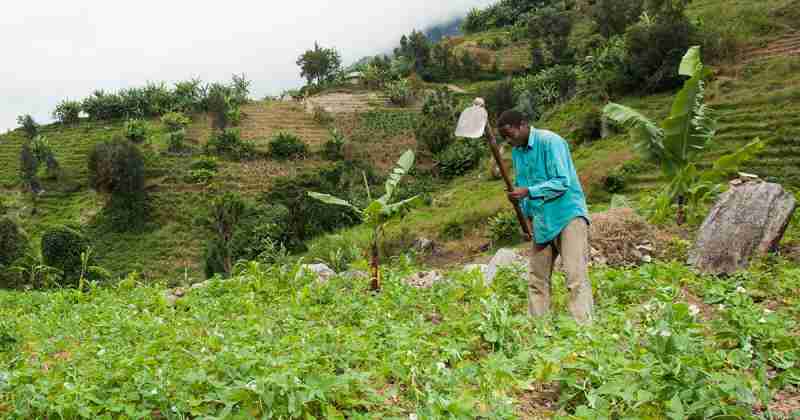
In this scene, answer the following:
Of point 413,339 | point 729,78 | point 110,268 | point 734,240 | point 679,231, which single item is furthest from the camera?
point 110,268

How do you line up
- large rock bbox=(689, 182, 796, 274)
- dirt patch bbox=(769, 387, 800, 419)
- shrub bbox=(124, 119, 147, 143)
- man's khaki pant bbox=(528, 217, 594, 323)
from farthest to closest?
shrub bbox=(124, 119, 147, 143) < large rock bbox=(689, 182, 796, 274) < man's khaki pant bbox=(528, 217, 594, 323) < dirt patch bbox=(769, 387, 800, 419)

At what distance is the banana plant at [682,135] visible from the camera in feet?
29.0

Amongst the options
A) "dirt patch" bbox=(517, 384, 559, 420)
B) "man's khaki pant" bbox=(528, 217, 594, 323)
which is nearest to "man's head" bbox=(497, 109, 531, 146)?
"man's khaki pant" bbox=(528, 217, 594, 323)

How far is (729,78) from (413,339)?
27.1 meters

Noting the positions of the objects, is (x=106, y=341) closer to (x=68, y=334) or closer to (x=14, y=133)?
(x=68, y=334)

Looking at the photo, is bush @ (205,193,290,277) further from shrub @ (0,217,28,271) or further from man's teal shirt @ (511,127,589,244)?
man's teal shirt @ (511,127,589,244)

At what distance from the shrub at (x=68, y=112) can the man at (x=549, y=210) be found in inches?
2262

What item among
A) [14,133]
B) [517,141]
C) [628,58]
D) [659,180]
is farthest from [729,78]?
[14,133]

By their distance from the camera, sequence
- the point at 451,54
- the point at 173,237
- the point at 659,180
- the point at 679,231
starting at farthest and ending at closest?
the point at 451,54, the point at 173,237, the point at 659,180, the point at 679,231

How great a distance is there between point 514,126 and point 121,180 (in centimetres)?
3716

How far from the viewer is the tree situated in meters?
68.0

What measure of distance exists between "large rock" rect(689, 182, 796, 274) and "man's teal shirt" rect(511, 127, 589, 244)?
3280 mm

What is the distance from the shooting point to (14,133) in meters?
49.9

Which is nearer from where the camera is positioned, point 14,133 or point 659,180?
point 659,180
